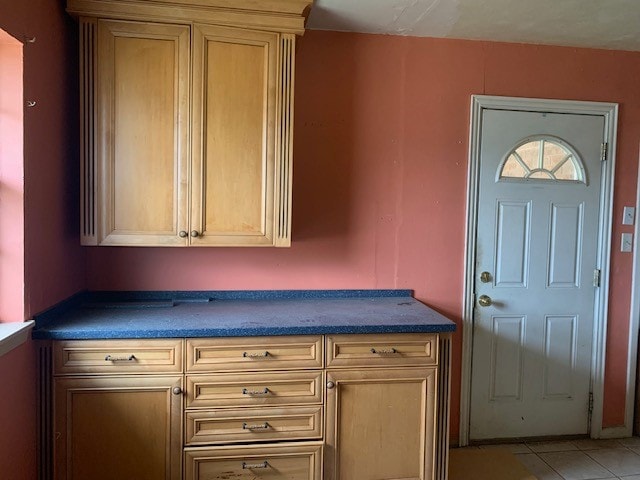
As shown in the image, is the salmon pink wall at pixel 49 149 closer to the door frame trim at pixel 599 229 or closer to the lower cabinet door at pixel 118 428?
the lower cabinet door at pixel 118 428

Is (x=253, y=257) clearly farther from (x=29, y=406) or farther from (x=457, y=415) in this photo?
(x=457, y=415)

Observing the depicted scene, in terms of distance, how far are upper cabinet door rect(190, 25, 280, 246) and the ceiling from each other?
447 mm

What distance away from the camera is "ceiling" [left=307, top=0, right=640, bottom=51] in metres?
2.02

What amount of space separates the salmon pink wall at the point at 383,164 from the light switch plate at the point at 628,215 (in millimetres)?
682

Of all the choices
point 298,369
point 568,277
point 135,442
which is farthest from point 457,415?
point 135,442

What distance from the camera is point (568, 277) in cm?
253

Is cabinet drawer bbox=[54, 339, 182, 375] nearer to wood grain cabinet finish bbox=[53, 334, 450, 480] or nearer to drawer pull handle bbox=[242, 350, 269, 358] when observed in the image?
wood grain cabinet finish bbox=[53, 334, 450, 480]

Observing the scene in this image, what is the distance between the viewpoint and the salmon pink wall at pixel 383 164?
7.61 feet

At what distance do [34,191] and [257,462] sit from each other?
56.2 inches

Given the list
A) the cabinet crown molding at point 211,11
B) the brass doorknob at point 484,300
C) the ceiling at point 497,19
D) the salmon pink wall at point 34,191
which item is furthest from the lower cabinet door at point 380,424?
the ceiling at point 497,19

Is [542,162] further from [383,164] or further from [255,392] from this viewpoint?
[255,392]

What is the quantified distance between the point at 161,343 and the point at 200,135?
924 millimetres

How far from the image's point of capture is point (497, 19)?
2.17 meters

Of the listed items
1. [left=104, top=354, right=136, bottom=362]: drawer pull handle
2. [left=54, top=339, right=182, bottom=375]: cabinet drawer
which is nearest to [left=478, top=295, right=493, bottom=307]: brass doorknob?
[left=54, top=339, right=182, bottom=375]: cabinet drawer
